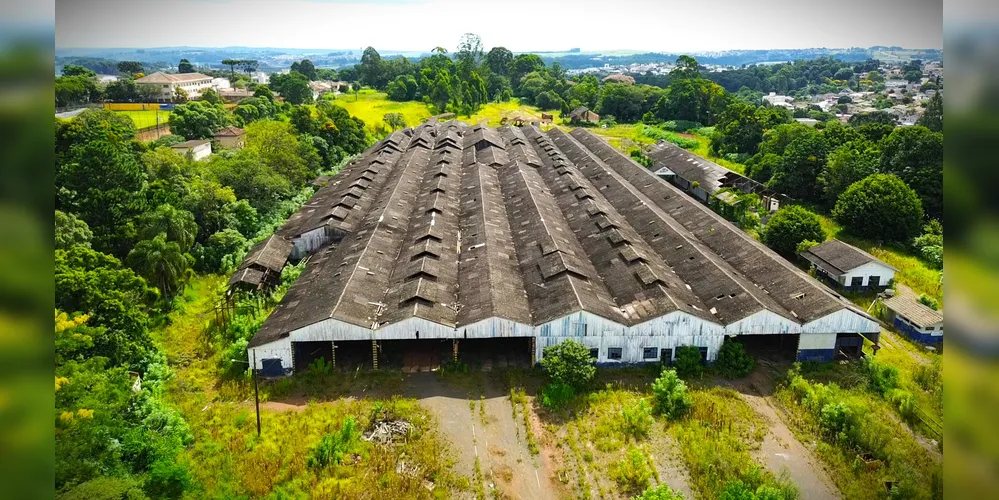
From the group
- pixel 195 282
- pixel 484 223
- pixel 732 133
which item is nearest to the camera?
pixel 195 282

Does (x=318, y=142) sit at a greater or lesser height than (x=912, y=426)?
greater

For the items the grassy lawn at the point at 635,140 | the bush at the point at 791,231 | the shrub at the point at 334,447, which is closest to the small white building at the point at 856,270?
the bush at the point at 791,231

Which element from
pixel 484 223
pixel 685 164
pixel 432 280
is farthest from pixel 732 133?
pixel 432 280

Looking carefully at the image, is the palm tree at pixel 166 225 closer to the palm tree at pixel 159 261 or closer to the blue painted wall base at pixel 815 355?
the palm tree at pixel 159 261

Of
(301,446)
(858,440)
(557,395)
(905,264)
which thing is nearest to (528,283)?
(557,395)

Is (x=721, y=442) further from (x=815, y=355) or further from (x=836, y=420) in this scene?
(x=815, y=355)

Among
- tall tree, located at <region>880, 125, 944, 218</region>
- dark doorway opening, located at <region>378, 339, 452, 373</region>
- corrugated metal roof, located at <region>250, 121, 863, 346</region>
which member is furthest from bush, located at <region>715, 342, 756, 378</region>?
tall tree, located at <region>880, 125, 944, 218</region>
